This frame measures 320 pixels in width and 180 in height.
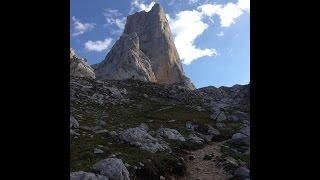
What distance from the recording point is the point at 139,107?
60.7m

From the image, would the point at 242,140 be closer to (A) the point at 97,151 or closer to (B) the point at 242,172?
(B) the point at 242,172

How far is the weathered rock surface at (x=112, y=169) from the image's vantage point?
63.4 feet

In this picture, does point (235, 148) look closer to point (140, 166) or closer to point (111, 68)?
point (140, 166)

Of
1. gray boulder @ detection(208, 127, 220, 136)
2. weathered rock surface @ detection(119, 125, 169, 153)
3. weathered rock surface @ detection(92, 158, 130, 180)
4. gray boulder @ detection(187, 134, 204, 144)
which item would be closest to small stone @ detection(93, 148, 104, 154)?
weathered rock surface @ detection(119, 125, 169, 153)

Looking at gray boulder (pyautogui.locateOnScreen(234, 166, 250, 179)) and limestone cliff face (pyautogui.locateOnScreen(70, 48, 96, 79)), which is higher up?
limestone cliff face (pyautogui.locateOnScreen(70, 48, 96, 79))

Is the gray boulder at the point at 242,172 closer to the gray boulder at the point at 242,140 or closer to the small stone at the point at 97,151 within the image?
the small stone at the point at 97,151

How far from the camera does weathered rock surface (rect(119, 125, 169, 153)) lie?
28.2 meters

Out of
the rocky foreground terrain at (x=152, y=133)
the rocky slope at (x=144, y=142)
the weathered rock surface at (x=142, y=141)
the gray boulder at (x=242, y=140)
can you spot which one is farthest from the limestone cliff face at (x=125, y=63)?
the weathered rock surface at (x=142, y=141)

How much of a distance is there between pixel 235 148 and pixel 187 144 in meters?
3.99

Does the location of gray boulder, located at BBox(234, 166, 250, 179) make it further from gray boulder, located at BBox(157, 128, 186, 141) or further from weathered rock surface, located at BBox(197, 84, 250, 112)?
weathered rock surface, located at BBox(197, 84, 250, 112)

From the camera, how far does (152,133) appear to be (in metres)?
34.6
